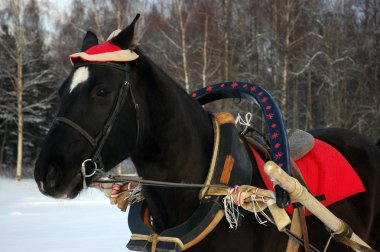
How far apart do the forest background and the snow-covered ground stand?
6582 millimetres

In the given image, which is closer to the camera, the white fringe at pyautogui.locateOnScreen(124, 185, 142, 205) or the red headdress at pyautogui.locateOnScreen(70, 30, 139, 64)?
the red headdress at pyautogui.locateOnScreen(70, 30, 139, 64)

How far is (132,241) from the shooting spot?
2293 millimetres

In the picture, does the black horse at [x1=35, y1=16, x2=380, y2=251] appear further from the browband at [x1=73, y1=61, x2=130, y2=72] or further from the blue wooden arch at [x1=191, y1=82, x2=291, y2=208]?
the blue wooden arch at [x1=191, y1=82, x2=291, y2=208]

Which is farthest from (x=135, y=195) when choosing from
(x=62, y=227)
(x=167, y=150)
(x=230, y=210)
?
(x=62, y=227)

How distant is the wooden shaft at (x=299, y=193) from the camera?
1.95 metres

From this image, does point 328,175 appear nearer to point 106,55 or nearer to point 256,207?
point 256,207

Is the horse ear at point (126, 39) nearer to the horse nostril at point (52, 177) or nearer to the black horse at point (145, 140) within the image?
the black horse at point (145, 140)

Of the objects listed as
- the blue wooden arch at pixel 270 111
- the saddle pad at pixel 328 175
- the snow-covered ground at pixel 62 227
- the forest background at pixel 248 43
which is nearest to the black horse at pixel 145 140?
the blue wooden arch at pixel 270 111

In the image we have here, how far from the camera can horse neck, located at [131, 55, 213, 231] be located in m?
2.16

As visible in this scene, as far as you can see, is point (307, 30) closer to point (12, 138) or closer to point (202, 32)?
point (202, 32)

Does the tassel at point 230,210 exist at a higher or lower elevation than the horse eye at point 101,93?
lower

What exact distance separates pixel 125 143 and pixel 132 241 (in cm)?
57

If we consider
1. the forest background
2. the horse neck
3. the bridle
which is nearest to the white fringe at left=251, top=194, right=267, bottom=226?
the horse neck

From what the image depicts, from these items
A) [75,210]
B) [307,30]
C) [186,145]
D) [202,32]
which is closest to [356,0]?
[307,30]
